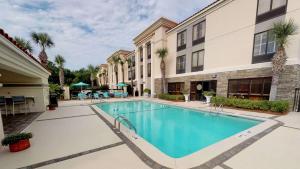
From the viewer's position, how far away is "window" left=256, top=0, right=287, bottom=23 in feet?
28.4

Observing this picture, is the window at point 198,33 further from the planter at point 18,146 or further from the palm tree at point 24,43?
the palm tree at point 24,43

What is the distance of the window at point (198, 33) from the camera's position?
44.8ft

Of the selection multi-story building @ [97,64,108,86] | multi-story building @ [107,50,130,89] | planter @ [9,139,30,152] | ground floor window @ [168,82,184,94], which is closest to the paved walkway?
planter @ [9,139,30,152]

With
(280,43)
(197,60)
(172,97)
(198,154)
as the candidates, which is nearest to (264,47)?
(280,43)

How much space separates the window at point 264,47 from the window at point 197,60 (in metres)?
4.73

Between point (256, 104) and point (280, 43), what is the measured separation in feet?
13.5

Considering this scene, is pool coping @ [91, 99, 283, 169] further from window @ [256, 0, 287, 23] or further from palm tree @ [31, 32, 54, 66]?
palm tree @ [31, 32, 54, 66]

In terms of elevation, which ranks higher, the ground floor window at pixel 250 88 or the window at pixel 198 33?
the window at pixel 198 33

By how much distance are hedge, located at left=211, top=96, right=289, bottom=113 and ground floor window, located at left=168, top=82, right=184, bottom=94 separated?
5208mm

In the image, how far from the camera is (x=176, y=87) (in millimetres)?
17297

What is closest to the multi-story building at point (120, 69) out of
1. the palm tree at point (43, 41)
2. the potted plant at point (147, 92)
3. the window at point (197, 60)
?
the potted plant at point (147, 92)

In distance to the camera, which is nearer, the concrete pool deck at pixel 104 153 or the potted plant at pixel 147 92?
→ the concrete pool deck at pixel 104 153

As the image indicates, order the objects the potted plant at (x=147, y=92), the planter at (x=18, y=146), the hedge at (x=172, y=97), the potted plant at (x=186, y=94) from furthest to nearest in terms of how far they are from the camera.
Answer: the potted plant at (x=147, y=92)
the hedge at (x=172, y=97)
the potted plant at (x=186, y=94)
the planter at (x=18, y=146)

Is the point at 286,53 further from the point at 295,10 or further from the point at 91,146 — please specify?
the point at 91,146
